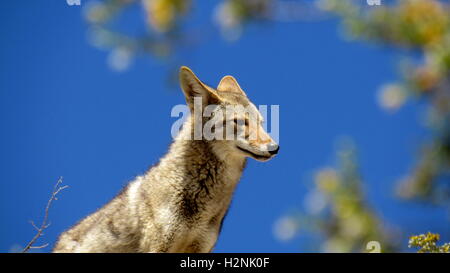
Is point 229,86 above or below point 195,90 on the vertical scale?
above

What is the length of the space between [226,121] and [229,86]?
110cm

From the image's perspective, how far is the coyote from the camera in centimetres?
686

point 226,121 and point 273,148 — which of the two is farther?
point 226,121

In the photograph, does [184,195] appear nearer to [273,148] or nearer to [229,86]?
[273,148]

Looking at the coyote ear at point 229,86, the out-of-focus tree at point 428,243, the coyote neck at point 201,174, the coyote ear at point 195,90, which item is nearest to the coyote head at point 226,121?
the coyote ear at point 195,90

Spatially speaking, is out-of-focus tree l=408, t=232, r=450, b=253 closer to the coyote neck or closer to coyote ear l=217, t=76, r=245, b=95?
the coyote neck

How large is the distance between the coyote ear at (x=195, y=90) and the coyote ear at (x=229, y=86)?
53cm

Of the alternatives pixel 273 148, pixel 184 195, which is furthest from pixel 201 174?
pixel 273 148

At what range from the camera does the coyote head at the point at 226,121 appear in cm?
721

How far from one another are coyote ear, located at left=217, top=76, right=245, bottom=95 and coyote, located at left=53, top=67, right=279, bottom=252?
53 centimetres

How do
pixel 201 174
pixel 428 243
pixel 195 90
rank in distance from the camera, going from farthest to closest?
pixel 195 90 < pixel 201 174 < pixel 428 243

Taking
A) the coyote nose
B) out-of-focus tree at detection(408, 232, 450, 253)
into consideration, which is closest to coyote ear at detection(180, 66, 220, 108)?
the coyote nose

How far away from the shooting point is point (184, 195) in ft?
22.9
